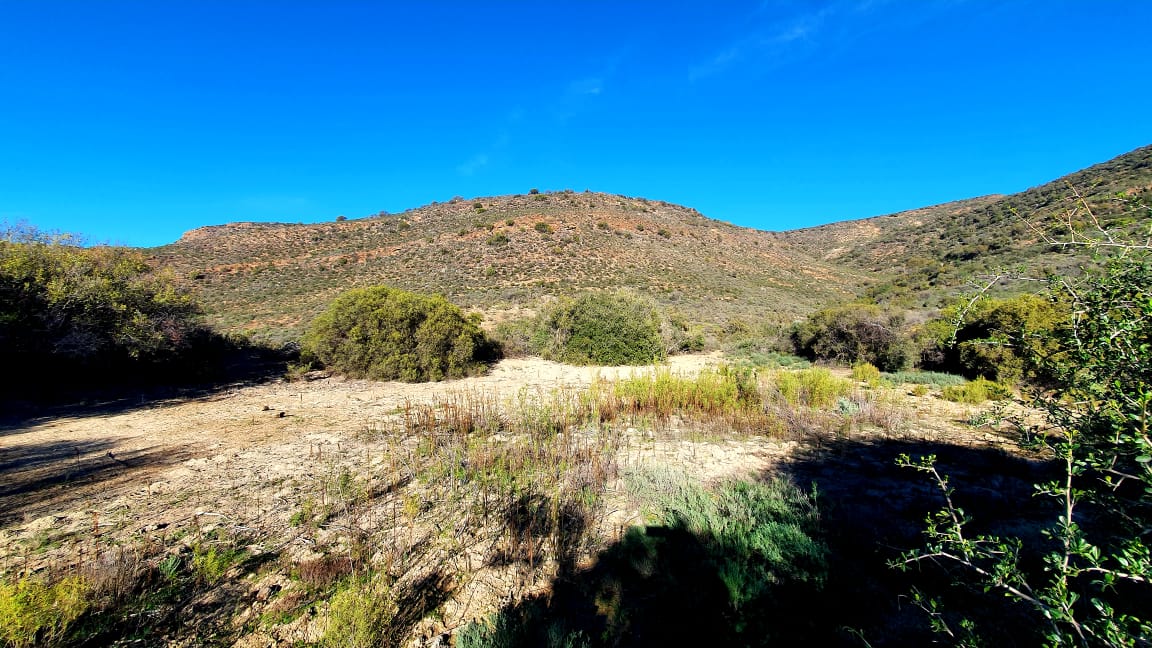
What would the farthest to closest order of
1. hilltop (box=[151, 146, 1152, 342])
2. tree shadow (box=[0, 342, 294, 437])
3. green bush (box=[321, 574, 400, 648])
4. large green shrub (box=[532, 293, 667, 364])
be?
hilltop (box=[151, 146, 1152, 342]) → large green shrub (box=[532, 293, 667, 364]) → tree shadow (box=[0, 342, 294, 437]) → green bush (box=[321, 574, 400, 648])

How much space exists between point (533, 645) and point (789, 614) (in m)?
1.61

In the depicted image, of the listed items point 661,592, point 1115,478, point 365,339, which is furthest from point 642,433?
point 365,339

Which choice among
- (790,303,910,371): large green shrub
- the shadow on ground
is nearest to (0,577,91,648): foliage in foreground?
the shadow on ground

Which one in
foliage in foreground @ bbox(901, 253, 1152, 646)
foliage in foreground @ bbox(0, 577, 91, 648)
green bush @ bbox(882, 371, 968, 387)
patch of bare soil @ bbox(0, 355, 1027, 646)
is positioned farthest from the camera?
green bush @ bbox(882, 371, 968, 387)

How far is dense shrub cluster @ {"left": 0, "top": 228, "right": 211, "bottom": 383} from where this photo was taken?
7.65 meters

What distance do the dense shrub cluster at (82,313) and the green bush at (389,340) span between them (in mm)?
2785

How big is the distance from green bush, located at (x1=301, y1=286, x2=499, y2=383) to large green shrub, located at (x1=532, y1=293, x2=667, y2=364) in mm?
3138

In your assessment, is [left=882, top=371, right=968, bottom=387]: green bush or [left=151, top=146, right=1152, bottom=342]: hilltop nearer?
[left=882, top=371, right=968, bottom=387]: green bush

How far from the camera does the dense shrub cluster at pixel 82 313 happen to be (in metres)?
7.65

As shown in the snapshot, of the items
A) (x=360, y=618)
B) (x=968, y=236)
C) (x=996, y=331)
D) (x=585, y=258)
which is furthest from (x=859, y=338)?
(x=968, y=236)

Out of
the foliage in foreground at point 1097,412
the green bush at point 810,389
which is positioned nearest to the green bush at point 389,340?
the green bush at point 810,389

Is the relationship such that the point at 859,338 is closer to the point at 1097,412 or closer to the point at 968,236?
the point at 1097,412

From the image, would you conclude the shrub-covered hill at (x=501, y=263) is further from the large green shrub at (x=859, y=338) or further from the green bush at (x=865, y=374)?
the green bush at (x=865, y=374)

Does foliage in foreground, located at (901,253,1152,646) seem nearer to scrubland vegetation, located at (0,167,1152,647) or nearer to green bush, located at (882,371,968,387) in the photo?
scrubland vegetation, located at (0,167,1152,647)
